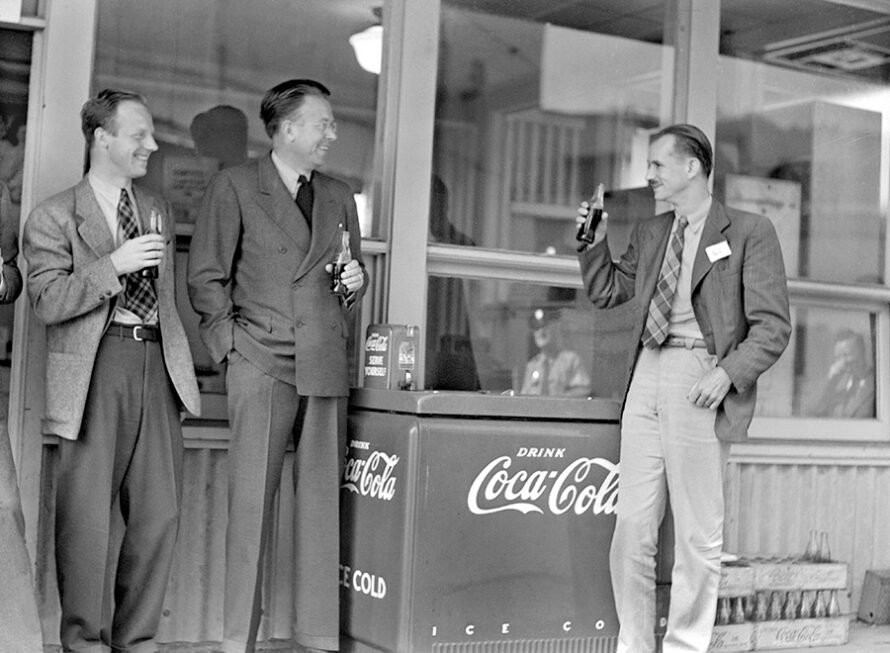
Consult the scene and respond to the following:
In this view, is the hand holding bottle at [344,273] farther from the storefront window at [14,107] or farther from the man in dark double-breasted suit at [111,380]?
the storefront window at [14,107]

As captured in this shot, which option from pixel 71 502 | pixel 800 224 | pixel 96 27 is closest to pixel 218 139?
pixel 96 27

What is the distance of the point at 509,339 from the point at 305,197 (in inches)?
69.9

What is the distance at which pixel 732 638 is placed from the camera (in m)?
5.01

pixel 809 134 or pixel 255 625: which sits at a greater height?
pixel 809 134

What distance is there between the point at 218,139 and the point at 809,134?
306 centimetres

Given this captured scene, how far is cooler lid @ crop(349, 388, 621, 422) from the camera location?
4.39m

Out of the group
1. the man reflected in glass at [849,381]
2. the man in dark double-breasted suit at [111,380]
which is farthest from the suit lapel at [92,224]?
the man reflected in glass at [849,381]

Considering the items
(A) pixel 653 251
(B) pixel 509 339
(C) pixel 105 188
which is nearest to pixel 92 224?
(C) pixel 105 188

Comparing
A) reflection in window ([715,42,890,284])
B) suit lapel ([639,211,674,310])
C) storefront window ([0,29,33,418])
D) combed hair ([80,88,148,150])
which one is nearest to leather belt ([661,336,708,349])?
suit lapel ([639,211,674,310])

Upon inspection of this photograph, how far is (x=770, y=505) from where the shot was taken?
19.4 feet

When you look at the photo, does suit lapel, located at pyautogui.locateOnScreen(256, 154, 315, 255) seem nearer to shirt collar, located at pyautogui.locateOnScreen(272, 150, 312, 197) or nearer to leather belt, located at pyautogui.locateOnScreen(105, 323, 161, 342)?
shirt collar, located at pyautogui.locateOnScreen(272, 150, 312, 197)

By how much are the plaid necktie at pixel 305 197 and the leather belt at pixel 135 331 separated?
691 millimetres

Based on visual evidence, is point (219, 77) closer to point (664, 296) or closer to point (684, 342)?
point (664, 296)

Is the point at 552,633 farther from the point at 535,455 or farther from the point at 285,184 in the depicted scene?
the point at 285,184
